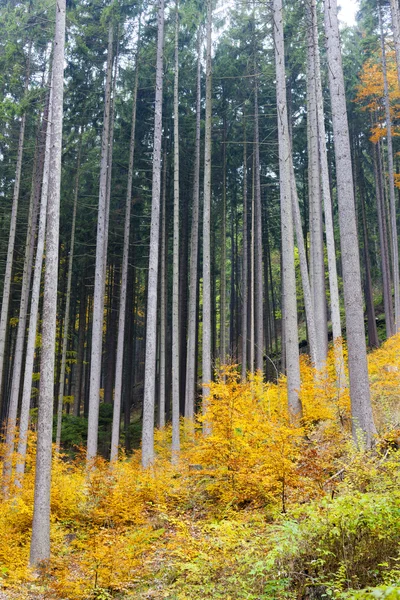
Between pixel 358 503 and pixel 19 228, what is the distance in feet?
69.4

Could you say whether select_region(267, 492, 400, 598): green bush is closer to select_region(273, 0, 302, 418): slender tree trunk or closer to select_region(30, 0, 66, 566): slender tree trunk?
select_region(30, 0, 66, 566): slender tree trunk

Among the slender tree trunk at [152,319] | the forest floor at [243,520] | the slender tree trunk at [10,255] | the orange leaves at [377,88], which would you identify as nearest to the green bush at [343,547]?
the forest floor at [243,520]

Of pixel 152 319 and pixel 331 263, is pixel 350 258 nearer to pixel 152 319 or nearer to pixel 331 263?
pixel 331 263

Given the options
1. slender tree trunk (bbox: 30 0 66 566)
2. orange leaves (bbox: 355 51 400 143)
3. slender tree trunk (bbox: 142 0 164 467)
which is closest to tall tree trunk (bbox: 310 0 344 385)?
slender tree trunk (bbox: 142 0 164 467)

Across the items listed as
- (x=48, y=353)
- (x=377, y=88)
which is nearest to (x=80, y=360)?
(x=48, y=353)

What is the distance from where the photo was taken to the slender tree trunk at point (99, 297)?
1509 centimetres

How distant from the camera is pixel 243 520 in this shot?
265 inches

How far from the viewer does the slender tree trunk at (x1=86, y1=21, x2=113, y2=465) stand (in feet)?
49.5

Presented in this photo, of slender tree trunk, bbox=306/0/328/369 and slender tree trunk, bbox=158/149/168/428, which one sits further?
slender tree trunk, bbox=158/149/168/428

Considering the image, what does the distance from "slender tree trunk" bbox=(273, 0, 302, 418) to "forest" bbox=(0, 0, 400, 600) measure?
0.06 m

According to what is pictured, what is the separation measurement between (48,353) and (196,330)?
33.9ft

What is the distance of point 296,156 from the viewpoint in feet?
86.0

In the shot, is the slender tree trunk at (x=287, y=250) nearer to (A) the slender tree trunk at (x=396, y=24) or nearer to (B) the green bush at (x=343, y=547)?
(A) the slender tree trunk at (x=396, y=24)

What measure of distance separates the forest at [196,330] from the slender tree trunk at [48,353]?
0.12 ft
